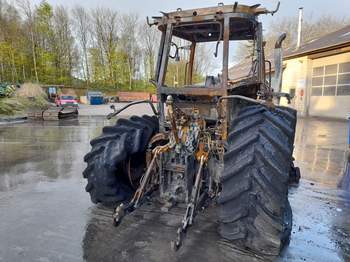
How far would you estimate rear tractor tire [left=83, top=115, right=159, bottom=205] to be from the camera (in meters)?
3.18

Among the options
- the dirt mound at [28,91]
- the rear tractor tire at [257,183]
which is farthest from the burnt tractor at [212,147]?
the dirt mound at [28,91]

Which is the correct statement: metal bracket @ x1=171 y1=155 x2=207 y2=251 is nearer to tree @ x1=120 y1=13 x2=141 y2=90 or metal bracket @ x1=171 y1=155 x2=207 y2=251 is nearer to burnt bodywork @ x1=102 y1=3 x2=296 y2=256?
burnt bodywork @ x1=102 y1=3 x2=296 y2=256

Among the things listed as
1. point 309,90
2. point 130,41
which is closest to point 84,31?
point 130,41

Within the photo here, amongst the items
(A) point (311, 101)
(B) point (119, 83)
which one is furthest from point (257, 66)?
(B) point (119, 83)

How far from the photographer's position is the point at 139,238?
2918mm

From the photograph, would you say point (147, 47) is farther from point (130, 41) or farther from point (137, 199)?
point (137, 199)

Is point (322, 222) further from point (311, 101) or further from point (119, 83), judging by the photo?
point (119, 83)

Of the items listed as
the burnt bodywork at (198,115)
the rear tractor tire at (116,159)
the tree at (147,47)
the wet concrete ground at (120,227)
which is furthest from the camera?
the tree at (147,47)

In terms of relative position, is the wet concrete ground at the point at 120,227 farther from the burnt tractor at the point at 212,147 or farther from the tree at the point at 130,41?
the tree at the point at 130,41

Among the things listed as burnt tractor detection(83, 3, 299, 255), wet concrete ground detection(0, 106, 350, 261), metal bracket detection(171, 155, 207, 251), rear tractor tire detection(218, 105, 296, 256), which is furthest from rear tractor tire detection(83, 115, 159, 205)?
rear tractor tire detection(218, 105, 296, 256)

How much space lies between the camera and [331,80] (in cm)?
1556

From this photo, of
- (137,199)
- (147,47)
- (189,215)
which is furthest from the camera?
(147,47)

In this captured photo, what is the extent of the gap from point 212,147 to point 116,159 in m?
1.05

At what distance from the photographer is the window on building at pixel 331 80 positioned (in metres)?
14.6
